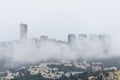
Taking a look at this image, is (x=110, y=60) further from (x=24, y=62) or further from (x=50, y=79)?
(x=50, y=79)

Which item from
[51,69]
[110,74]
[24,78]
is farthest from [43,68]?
[110,74]

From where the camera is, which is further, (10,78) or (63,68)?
(63,68)

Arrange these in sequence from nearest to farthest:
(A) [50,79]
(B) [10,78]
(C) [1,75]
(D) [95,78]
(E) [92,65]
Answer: (D) [95,78]
(A) [50,79]
(B) [10,78]
(C) [1,75]
(E) [92,65]

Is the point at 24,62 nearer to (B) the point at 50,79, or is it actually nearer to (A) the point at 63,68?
(A) the point at 63,68

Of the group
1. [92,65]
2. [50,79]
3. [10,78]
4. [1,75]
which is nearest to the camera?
[50,79]

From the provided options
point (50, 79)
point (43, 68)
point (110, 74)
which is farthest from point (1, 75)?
point (110, 74)

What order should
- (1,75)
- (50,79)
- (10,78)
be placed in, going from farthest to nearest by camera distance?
(1,75), (10,78), (50,79)

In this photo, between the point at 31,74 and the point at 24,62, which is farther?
the point at 24,62

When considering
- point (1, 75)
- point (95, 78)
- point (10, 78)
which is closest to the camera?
point (95, 78)
